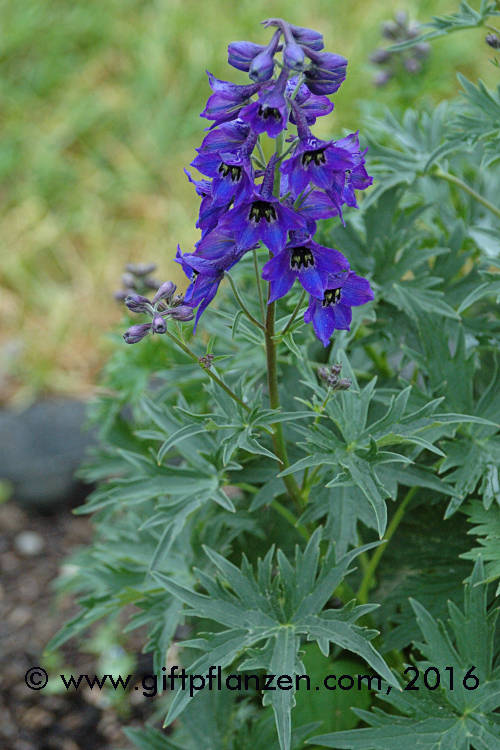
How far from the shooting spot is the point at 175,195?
4504 millimetres

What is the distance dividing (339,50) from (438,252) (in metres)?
3.30

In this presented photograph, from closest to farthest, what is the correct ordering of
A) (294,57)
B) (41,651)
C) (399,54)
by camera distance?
(294,57) → (399,54) → (41,651)

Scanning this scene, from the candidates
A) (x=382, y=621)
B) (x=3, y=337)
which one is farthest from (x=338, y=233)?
(x=3, y=337)

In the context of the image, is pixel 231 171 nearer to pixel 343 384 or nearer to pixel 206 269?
pixel 206 269

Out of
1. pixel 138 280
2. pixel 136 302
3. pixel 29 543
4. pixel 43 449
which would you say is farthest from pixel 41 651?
pixel 136 302

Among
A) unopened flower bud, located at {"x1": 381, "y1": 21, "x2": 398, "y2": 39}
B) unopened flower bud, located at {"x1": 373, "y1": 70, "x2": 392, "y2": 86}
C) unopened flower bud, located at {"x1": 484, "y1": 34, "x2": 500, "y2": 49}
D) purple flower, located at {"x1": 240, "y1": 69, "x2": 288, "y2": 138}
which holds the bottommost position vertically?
purple flower, located at {"x1": 240, "y1": 69, "x2": 288, "y2": 138}

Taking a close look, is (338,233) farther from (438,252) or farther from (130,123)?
(130,123)

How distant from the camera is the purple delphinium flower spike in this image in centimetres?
125

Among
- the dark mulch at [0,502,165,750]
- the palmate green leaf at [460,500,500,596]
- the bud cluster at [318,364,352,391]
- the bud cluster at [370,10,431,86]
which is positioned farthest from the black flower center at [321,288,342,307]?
the dark mulch at [0,502,165,750]

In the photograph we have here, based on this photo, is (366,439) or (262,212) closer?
(262,212)

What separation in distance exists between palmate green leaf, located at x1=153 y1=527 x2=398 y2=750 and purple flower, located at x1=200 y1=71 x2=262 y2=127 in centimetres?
74

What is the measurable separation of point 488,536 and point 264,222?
29.6 inches

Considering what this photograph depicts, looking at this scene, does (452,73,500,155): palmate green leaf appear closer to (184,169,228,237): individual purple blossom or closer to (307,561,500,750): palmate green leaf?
(184,169,228,237): individual purple blossom

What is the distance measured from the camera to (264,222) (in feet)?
4.13
